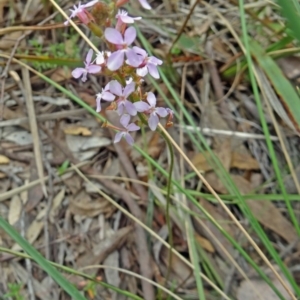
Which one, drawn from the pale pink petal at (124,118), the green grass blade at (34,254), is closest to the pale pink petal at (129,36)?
the pale pink petal at (124,118)

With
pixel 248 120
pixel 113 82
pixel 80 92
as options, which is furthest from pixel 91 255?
pixel 113 82

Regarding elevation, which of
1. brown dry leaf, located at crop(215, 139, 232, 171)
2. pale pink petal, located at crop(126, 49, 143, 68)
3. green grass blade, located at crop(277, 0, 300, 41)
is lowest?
brown dry leaf, located at crop(215, 139, 232, 171)

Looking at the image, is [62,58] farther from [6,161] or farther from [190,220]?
[190,220]

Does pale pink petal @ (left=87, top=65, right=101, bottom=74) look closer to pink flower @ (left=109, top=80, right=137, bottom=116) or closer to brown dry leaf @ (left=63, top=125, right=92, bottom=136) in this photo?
pink flower @ (left=109, top=80, right=137, bottom=116)

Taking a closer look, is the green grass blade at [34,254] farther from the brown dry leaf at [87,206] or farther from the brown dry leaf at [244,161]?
the brown dry leaf at [244,161]

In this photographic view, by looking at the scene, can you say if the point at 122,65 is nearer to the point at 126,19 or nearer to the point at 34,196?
the point at 126,19

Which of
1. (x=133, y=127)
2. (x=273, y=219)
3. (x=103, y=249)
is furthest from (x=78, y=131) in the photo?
(x=133, y=127)

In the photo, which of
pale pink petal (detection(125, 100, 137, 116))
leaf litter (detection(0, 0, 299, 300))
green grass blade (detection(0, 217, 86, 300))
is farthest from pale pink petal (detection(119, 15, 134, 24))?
leaf litter (detection(0, 0, 299, 300))
